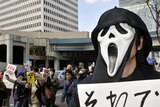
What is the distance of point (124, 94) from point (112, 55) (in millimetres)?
224

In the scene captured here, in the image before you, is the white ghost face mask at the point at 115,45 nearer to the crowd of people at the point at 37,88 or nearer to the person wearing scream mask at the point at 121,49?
the person wearing scream mask at the point at 121,49

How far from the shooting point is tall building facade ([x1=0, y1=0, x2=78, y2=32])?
144250 millimetres

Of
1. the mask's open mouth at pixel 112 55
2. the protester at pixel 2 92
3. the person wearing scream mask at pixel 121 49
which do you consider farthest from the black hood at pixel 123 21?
the protester at pixel 2 92

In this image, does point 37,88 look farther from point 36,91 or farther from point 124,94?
point 124,94

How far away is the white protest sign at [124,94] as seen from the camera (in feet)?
7.49

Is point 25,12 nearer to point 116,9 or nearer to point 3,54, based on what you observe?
point 3,54

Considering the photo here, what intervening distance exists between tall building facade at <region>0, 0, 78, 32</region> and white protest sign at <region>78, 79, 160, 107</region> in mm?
140214

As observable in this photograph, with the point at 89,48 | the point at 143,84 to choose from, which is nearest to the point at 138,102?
the point at 143,84

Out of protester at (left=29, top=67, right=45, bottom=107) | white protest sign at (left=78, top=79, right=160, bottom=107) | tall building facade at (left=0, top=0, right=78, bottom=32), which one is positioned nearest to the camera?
white protest sign at (left=78, top=79, right=160, bottom=107)

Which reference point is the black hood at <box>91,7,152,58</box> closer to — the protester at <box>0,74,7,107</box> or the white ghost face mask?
the white ghost face mask

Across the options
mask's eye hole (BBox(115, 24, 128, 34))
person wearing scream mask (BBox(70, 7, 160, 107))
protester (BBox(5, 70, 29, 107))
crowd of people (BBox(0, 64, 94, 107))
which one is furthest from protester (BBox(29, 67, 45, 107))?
mask's eye hole (BBox(115, 24, 128, 34))

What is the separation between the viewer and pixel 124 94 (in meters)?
2.32

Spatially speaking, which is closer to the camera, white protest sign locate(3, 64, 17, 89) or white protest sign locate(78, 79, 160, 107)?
white protest sign locate(78, 79, 160, 107)

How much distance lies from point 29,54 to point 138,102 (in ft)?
209
